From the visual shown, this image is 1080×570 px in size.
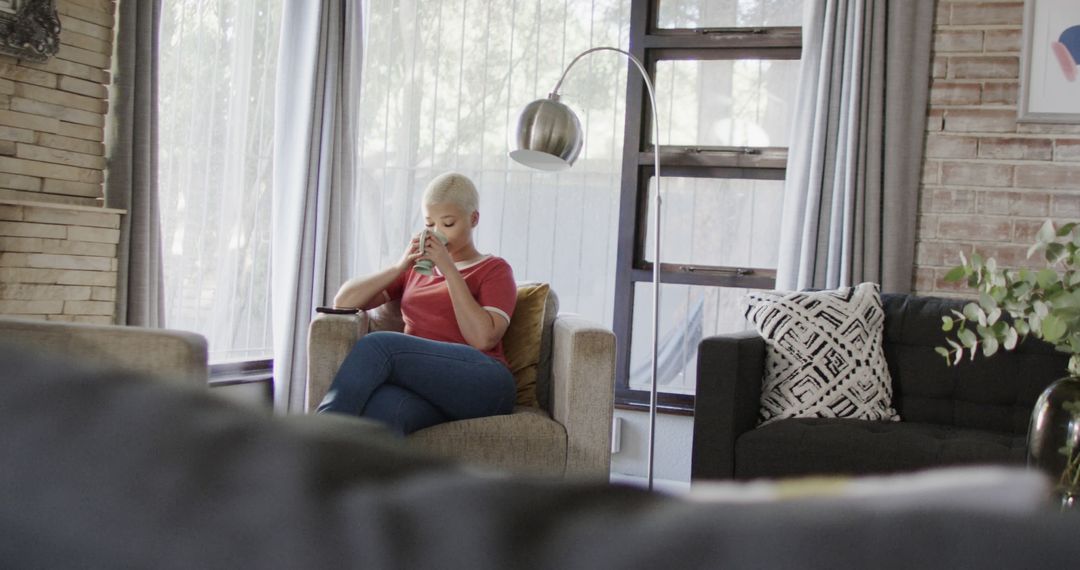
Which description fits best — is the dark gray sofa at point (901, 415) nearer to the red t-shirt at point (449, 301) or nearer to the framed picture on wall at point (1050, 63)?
the red t-shirt at point (449, 301)

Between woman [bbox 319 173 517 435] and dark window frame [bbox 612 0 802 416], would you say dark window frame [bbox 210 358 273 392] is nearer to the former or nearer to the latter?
woman [bbox 319 173 517 435]

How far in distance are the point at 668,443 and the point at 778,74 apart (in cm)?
156

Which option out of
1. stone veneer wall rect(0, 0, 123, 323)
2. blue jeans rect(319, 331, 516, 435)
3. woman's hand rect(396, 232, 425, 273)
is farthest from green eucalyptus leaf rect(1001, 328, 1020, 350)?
stone veneer wall rect(0, 0, 123, 323)

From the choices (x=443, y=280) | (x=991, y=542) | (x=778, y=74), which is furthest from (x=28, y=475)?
(x=778, y=74)

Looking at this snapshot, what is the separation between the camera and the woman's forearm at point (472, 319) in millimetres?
2928

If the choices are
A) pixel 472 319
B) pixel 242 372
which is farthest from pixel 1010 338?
pixel 242 372

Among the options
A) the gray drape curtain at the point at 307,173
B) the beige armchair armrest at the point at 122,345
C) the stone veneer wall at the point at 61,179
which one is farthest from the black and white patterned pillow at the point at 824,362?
the beige armchair armrest at the point at 122,345

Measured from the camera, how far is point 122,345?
0.32 meters

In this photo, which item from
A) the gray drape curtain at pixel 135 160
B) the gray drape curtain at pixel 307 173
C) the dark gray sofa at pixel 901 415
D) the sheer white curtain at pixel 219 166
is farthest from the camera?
the gray drape curtain at pixel 307 173

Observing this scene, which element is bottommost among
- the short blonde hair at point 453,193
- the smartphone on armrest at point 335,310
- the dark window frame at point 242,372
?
the dark window frame at point 242,372

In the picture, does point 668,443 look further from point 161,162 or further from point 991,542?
point 991,542

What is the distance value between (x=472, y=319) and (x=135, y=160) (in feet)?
4.63

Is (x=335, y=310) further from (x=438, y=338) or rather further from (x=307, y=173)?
(x=307, y=173)

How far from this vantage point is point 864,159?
3.77 metres
